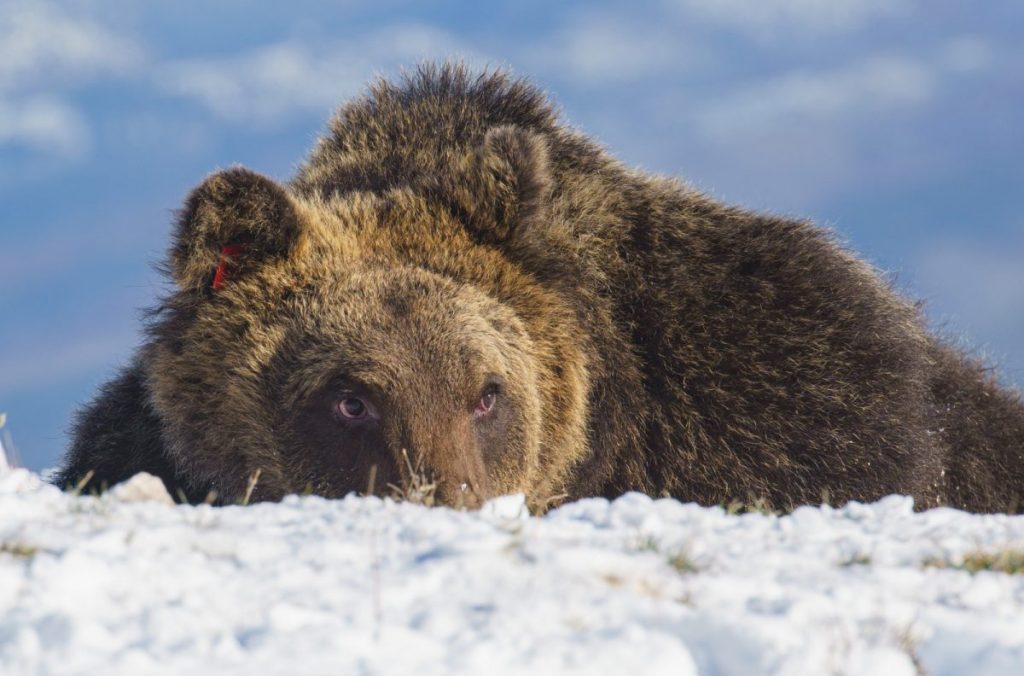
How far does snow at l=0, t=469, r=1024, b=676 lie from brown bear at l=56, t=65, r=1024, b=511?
2.06 meters

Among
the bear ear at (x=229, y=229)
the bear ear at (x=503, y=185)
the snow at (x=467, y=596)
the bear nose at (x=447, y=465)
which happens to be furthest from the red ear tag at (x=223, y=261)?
the snow at (x=467, y=596)

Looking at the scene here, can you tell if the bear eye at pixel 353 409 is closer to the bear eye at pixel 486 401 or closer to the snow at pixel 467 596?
the bear eye at pixel 486 401

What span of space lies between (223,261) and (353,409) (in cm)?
133

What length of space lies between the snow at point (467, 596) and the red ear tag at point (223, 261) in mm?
Answer: 2645

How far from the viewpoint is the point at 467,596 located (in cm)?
387

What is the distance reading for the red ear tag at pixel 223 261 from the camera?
7512 millimetres

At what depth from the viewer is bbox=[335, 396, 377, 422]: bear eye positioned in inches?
271

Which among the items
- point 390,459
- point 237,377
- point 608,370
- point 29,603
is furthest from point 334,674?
point 608,370

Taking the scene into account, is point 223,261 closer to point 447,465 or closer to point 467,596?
point 447,465

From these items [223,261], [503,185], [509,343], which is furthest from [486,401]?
[223,261]

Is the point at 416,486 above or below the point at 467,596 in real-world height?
above

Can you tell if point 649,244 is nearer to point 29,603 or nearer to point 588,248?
point 588,248

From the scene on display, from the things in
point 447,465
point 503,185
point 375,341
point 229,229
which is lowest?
point 447,465

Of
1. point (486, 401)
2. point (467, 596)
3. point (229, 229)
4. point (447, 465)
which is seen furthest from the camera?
point (229, 229)
